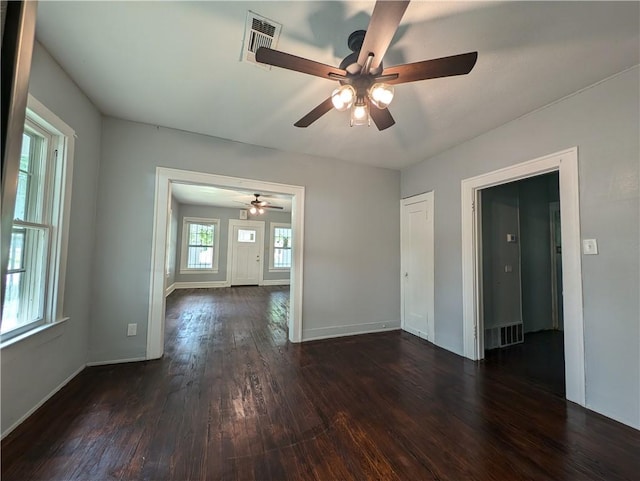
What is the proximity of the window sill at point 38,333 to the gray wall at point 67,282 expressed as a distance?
0.04ft

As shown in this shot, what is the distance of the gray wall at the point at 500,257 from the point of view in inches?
133

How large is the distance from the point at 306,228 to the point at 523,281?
3408 mm

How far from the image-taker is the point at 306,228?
3490 mm

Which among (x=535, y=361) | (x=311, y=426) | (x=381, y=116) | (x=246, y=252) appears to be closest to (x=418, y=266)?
(x=535, y=361)

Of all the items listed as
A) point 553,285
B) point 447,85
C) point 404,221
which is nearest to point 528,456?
point 447,85

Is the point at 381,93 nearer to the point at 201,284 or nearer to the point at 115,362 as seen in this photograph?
the point at 115,362

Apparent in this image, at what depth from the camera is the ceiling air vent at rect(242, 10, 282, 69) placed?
1530 mm

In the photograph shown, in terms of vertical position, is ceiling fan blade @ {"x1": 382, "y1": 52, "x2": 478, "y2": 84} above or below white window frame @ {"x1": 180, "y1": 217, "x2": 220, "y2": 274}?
above

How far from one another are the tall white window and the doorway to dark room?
4.14m

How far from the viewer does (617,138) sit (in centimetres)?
191

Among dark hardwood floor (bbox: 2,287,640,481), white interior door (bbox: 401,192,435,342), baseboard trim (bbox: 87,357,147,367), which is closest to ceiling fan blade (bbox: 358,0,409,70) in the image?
dark hardwood floor (bbox: 2,287,640,481)

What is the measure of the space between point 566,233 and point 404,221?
2.01 meters

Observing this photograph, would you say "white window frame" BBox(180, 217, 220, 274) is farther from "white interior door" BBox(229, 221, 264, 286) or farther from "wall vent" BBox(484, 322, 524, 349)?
"wall vent" BBox(484, 322, 524, 349)

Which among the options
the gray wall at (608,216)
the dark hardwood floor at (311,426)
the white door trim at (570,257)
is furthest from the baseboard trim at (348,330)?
the gray wall at (608,216)
